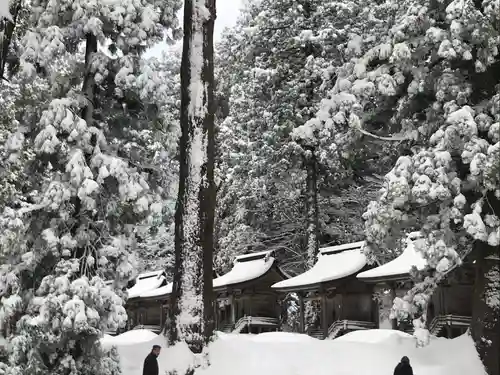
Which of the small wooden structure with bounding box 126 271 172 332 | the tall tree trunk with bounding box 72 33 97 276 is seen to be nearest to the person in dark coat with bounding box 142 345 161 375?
the tall tree trunk with bounding box 72 33 97 276

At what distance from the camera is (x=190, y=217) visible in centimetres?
1177

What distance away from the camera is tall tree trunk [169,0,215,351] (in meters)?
11.4

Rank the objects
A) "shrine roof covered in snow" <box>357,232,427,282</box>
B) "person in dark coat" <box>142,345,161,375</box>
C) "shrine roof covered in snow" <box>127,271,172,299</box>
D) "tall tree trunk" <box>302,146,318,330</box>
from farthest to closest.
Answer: "shrine roof covered in snow" <box>127,271,172,299</box>, "tall tree trunk" <box>302,146,318,330</box>, "shrine roof covered in snow" <box>357,232,427,282</box>, "person in dark coat" <box>142,345,161,375</box>

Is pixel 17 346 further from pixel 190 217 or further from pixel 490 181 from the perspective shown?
pixel 490 181

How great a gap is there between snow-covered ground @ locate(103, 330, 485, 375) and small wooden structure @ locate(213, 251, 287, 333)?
42.5ft

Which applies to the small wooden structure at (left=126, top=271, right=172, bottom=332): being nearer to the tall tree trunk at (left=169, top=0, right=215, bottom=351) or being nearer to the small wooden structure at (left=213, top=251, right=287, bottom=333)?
the small wooden structure at (left=213, top=251, right=287, bottom=333)

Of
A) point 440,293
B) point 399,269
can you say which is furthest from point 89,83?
point 440,293

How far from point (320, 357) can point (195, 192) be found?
186 inches

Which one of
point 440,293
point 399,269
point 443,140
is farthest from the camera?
point 399,269

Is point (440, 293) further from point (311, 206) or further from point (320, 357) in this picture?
point (311, 206)

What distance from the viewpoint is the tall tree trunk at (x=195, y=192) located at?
37.6ft

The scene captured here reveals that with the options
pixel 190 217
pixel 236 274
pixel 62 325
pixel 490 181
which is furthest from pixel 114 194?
pixel 236 274

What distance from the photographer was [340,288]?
24.7 meters

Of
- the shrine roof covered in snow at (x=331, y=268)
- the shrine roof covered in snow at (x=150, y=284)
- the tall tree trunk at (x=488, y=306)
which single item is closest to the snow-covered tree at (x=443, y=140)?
the tall tree trunk at (x=488, y=306)
